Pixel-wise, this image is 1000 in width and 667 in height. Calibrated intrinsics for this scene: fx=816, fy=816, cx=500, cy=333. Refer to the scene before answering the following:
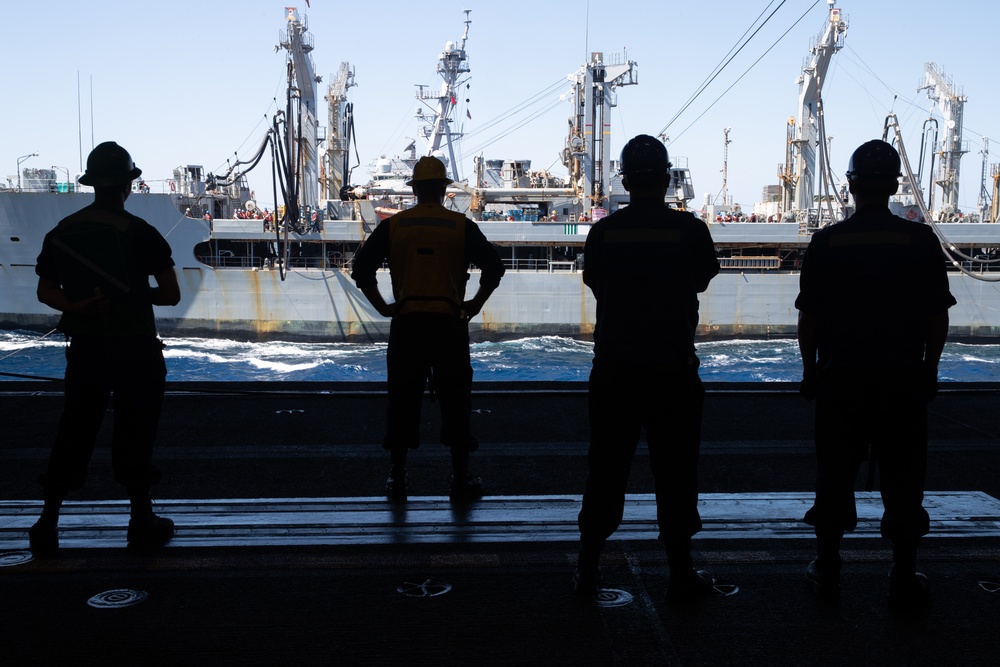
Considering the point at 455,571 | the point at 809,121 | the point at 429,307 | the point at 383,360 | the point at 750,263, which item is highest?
the point at 809,121

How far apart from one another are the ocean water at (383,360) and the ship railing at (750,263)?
2.55m

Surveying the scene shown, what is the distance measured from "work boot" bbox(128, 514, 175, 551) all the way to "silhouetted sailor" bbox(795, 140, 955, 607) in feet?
6.05

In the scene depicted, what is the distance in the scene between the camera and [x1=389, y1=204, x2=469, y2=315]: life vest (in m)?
2.82

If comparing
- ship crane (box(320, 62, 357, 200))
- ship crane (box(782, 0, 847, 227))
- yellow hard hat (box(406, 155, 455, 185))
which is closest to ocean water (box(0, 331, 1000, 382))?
ship crane (box(782, 0, 847, 227))

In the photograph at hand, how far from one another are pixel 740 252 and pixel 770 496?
27.1 m

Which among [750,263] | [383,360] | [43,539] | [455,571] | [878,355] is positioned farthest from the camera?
[750,263]

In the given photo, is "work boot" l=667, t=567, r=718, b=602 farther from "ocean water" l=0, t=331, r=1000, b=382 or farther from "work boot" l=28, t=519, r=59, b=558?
"ocean water" l=0, t=331, r=1000, b=382

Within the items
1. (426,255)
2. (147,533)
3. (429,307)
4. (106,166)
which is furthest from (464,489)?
(106,166)

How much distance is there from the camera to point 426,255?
111 inches

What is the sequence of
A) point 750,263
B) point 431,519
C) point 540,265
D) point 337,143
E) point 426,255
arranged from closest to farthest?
point 431,519
point 426,255
point 750,263
point 540,265
point 337,143

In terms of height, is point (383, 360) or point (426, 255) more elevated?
point (426, 255)

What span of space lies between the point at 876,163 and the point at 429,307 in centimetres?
146

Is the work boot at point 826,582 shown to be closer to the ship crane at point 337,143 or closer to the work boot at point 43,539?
the work boot at point 43,539

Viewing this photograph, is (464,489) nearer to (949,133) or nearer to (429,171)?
(429,171)
